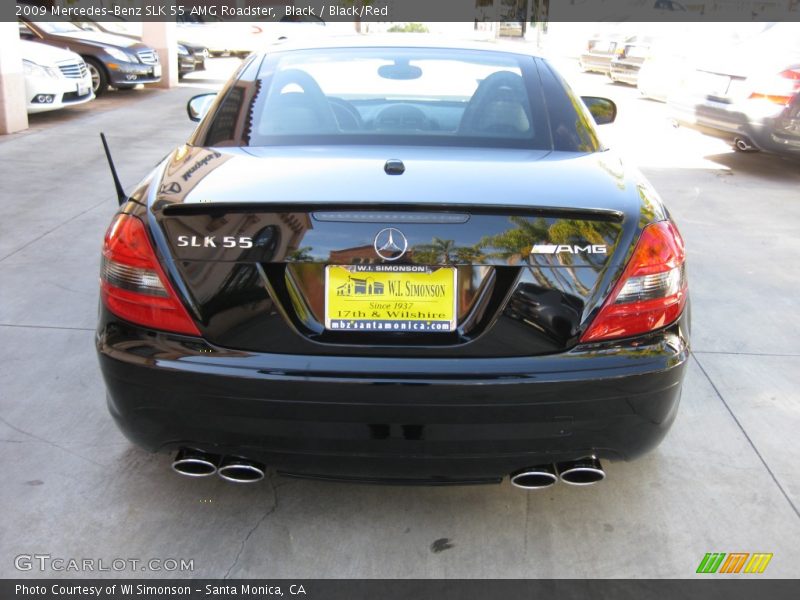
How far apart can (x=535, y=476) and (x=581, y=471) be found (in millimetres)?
145

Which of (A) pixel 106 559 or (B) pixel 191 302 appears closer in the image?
(B) pixel 191 302

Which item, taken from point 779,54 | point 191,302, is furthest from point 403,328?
point 779,54

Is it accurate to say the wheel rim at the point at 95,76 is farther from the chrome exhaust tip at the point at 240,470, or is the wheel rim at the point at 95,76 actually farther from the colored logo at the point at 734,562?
the colored logo at the point at 734,562

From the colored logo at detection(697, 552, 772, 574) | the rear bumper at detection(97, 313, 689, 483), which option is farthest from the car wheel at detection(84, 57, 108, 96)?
the colored logo at detection(697, 552, 772, 574)

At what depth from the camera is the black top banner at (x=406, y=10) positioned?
16578 mm

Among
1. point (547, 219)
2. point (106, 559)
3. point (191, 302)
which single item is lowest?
point (106, 559)

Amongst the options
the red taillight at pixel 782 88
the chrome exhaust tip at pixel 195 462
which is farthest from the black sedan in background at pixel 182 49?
the chrome exhaust tip at pixel 195 462

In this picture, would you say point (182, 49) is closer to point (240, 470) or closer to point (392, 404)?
point (240, 470)

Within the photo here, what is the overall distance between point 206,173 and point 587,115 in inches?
62.8

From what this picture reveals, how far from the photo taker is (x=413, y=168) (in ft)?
8.58

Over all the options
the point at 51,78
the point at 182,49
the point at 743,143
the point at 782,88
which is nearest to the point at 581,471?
the point at 782,88

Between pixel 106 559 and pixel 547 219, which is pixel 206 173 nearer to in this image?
pixel 547 219

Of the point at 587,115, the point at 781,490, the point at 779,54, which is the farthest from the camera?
the point at 779,54

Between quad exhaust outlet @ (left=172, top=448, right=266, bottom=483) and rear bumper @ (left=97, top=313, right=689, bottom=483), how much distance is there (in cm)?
5
